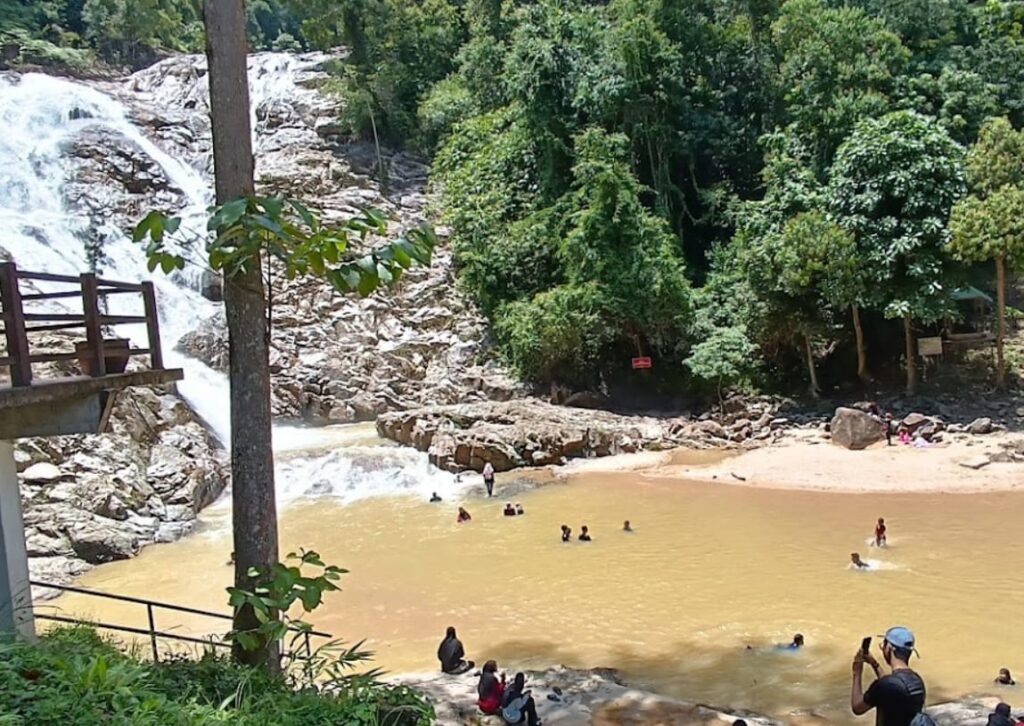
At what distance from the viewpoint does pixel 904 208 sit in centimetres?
2136

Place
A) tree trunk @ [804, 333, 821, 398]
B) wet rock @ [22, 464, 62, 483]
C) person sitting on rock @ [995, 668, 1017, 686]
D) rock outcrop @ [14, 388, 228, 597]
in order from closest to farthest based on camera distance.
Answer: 1. person sitting on rock @ [995, 668, 1017, 686]
2. rock outcrop @ [14, 388, 228, 597]
3. wet rock @ [22, 464, 62, 483]
4. tree trunk @ [804, 333, 821, 398]

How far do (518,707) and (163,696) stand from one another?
14.8ft

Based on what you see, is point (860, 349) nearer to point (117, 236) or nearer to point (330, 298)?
point (330, 298)

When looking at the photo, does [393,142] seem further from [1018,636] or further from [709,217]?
[1018,636]

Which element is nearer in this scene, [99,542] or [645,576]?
[645,576]

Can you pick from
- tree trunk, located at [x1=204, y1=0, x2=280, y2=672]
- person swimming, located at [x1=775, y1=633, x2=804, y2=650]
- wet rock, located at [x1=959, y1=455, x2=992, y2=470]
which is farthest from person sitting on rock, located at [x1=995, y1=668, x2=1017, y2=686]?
wet rock, located at [x1=959, y1=455, x2=992, y2=470]

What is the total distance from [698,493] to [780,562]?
4527 mm

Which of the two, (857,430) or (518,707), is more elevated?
(857,430)

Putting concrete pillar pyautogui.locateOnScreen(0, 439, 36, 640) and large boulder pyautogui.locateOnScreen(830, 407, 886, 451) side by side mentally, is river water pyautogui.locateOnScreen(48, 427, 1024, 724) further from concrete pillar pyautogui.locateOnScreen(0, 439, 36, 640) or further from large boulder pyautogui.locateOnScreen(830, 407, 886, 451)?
concrete pillar pyautogui.locateOnScreen(0, 439, 36, 640)

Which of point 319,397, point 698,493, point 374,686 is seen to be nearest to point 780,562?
point 698,493

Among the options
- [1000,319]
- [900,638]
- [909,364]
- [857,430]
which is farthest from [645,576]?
[1000,319]

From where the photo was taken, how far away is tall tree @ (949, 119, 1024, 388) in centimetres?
1956

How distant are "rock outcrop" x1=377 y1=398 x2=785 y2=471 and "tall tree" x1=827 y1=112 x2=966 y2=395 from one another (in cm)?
500

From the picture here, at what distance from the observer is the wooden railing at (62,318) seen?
5219 mm
